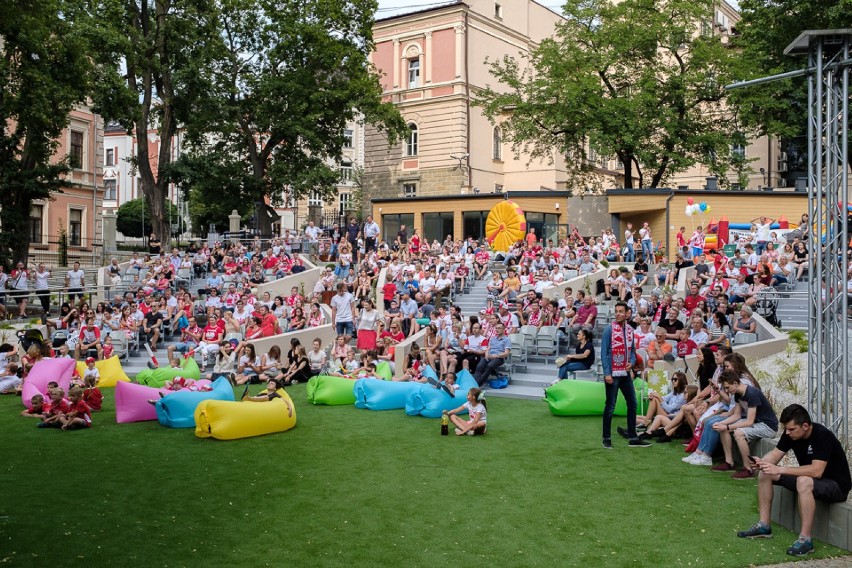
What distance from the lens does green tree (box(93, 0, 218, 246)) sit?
101 ft

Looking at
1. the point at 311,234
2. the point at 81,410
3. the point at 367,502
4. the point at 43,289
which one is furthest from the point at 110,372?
the point at 311,234

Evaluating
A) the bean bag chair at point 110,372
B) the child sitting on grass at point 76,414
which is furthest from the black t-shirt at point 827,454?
the bean bag chair at point 110,372

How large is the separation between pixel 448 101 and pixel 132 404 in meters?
37.7

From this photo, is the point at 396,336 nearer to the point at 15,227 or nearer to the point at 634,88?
the point at 15,227

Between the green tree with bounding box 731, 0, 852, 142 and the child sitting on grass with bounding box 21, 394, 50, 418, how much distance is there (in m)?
31.6

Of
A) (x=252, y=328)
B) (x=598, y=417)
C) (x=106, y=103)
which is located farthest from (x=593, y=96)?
(x=598, y=417)

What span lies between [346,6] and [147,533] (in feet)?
117

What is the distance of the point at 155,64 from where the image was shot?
1281 inches

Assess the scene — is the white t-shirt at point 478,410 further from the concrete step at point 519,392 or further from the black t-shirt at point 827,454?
the black t-shirt at point 827,454

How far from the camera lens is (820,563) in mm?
7102

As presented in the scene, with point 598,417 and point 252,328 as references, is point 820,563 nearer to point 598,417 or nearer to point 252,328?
point 598,417

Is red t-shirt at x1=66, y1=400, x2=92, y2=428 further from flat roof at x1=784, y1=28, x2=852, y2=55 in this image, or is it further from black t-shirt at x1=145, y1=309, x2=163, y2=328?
flat roof at x1=784, y1=28, x2=852, y2=55

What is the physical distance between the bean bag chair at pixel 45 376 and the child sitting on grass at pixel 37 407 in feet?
1.49

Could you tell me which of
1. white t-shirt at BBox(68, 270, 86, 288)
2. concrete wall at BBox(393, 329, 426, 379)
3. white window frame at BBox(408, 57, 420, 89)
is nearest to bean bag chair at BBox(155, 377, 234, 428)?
concrete wall at BBox(393, 329, 426, 379)
